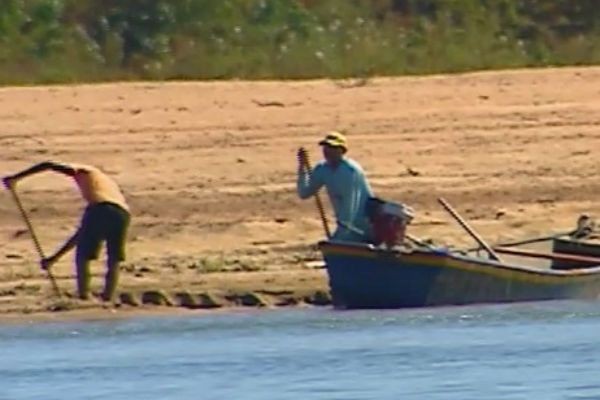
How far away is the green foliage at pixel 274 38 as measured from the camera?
29.4m

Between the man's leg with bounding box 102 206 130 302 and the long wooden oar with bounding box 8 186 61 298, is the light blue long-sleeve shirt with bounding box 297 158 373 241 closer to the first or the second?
the man's leg with bounding box 102 206 130 302

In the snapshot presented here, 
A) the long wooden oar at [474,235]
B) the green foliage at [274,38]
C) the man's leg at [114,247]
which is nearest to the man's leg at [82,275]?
the man's leg at [114,247]

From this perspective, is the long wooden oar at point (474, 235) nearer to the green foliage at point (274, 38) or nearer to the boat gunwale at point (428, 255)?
the boat gunwale at point (428, 255)

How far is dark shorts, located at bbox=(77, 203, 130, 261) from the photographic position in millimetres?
22938

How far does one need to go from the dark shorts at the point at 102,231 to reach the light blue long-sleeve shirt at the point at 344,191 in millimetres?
1333

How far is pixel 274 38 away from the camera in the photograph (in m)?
30.3

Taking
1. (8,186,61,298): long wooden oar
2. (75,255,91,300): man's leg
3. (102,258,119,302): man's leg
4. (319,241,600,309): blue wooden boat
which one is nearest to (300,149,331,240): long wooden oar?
(319,241,600,309): blue wooden boat

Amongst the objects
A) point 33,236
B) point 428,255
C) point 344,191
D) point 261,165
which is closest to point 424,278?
point 428,255

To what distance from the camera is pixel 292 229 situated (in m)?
25.2

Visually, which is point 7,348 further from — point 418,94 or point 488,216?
point 418,94

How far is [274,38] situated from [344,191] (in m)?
8.09

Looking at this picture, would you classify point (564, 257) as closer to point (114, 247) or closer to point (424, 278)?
point (424, 278)

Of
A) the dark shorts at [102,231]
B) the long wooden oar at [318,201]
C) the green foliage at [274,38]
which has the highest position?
the green foliage at [274,38]

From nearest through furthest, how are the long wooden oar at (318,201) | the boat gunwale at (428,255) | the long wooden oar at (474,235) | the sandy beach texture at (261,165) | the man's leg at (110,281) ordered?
the boat gunwale at (428,255)
the long wooden oar at (318,201)
the man's leg at (110,281)
the long wooden oar at (474,235)
the sandy beach texture at (261,165)
